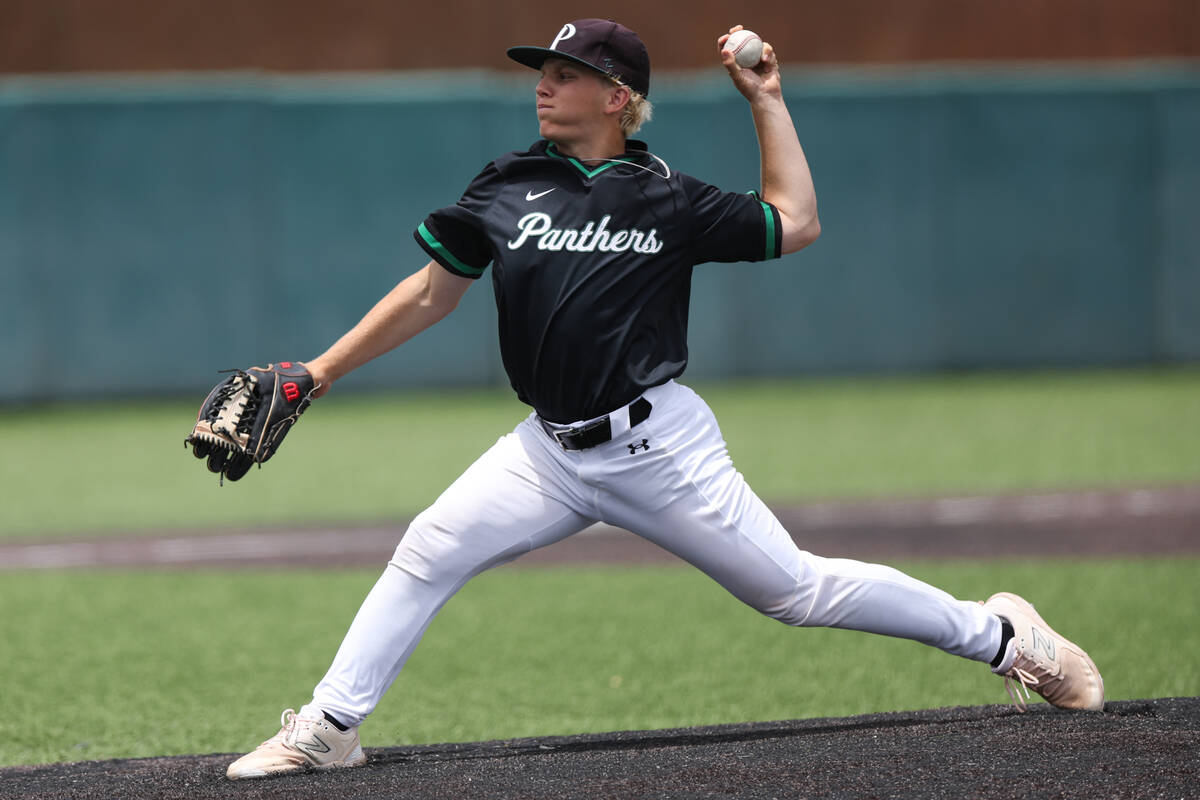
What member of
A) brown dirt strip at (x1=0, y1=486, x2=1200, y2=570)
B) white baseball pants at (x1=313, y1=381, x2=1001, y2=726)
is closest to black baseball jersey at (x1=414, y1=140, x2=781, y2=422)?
white baseball pants at (x1=313, y1=381, x2=1001, y2=726)

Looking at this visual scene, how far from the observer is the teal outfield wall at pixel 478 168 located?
1488cm

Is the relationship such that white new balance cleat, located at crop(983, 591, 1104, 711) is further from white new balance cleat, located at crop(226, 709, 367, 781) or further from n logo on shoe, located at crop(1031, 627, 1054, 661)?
white new balance cleat, located at crop(226, 709, 367, 781)

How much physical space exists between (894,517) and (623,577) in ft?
6.25

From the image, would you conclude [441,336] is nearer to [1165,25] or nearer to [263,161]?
[263,161]

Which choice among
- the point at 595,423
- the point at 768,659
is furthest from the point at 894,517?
the point at 595,423

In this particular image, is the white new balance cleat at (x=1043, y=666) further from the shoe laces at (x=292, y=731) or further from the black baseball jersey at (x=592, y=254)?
the shoe laces at (x=292, y=731)

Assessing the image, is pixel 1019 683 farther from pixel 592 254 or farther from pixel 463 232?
pixel 463 232

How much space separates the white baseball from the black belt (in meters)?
0.93

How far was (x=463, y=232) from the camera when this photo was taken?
414cm

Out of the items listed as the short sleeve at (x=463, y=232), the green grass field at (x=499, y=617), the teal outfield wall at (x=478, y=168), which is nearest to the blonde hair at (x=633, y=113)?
the short sleeve at (x=463, y=232)

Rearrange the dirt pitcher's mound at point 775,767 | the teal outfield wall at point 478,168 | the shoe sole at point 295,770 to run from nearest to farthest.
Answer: the dirt pitcher's mound at point 775,767, the shoe sole at point 295,770, the teal outfield wall at point 478,168

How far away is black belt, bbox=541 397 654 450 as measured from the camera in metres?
Answer: 3.98

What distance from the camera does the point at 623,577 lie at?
746 centimetres

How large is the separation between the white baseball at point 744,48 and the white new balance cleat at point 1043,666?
1.64m
